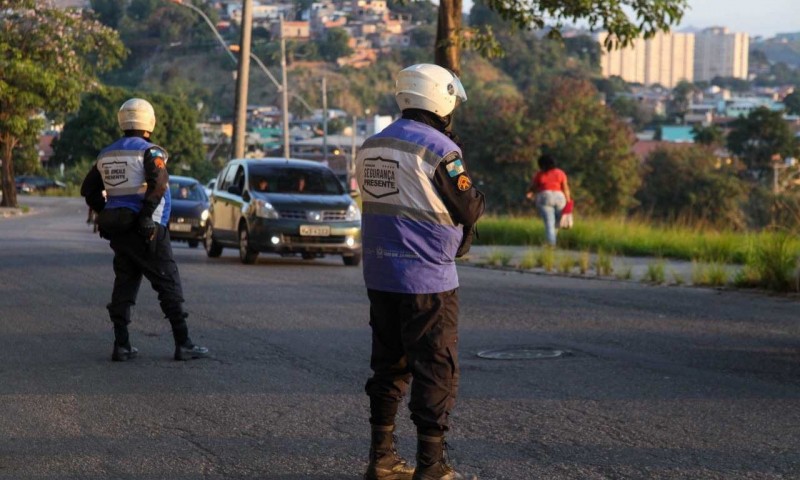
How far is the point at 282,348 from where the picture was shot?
1077 centimetres

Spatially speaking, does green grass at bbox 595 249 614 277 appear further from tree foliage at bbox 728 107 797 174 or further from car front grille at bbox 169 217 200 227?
tree foliage at bbox 728 107 797 174

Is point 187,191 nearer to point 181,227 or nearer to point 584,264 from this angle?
point 181,227

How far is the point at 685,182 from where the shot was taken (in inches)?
2655

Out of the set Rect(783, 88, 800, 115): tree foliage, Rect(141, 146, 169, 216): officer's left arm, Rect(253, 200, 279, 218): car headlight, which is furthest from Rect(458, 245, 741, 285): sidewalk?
Rect(783, 88, 800, 115): tree foliage

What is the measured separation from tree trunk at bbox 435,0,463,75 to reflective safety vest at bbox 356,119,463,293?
15.1 m

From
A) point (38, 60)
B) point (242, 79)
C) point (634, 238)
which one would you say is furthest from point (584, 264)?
point (38, 60)

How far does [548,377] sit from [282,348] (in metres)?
2.38

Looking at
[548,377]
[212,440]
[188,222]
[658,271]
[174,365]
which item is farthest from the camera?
[188,222]

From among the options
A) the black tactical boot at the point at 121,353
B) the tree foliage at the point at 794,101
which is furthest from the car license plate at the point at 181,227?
the tree foliage at the point at 794,101

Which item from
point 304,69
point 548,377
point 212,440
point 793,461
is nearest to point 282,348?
point 548,377

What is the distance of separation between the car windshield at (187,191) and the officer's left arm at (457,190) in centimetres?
2412

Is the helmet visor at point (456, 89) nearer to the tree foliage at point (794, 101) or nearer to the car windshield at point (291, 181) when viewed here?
the car windshield at point (291, 181)

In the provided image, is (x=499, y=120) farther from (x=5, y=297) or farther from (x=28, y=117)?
(x=5, y=297)

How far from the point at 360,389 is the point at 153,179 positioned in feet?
7.16
